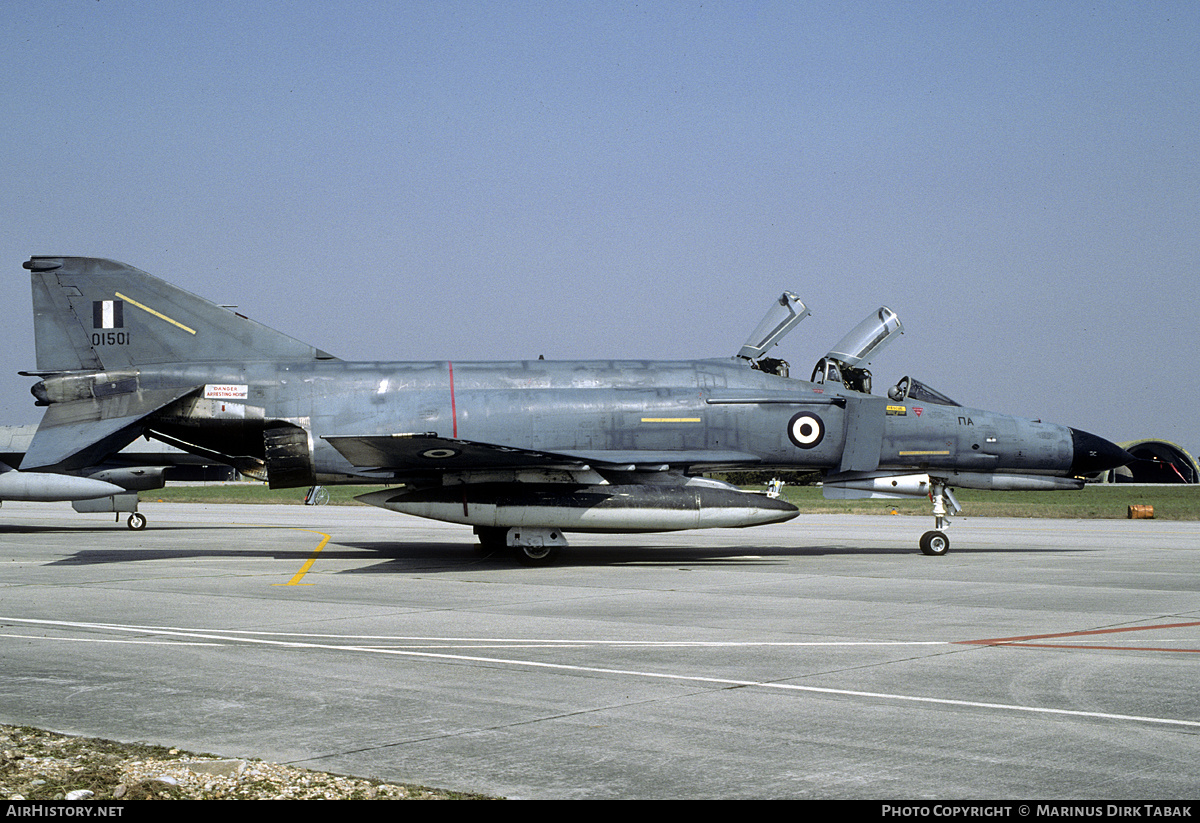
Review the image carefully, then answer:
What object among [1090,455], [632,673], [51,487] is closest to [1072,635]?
[632,673]

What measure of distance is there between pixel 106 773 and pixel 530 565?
40.5 feet

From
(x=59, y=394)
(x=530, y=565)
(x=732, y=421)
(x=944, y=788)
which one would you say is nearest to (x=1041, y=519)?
(x=732, y=421)

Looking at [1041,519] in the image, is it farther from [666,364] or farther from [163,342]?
[163,342]

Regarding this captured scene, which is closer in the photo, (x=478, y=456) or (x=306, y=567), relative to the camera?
(x=478, y=456)

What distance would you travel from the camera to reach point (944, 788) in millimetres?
5043

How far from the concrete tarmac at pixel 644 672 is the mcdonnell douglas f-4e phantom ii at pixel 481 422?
129 centimetres

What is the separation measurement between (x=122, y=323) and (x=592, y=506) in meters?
8.54

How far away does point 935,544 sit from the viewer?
1939 cm

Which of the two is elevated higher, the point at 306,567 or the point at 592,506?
the point at 592,506

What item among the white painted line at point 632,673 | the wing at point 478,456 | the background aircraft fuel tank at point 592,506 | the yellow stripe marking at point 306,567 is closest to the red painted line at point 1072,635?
the white painted line at point 632,673

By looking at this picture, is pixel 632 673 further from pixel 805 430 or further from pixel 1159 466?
pixel 1159 466

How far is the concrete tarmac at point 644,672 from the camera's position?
5.45 metres

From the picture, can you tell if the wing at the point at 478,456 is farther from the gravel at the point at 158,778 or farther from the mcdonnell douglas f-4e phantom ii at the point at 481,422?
the gravel at the point at 158,778

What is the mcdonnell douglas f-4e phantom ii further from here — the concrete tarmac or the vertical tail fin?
the concrete tarmac
